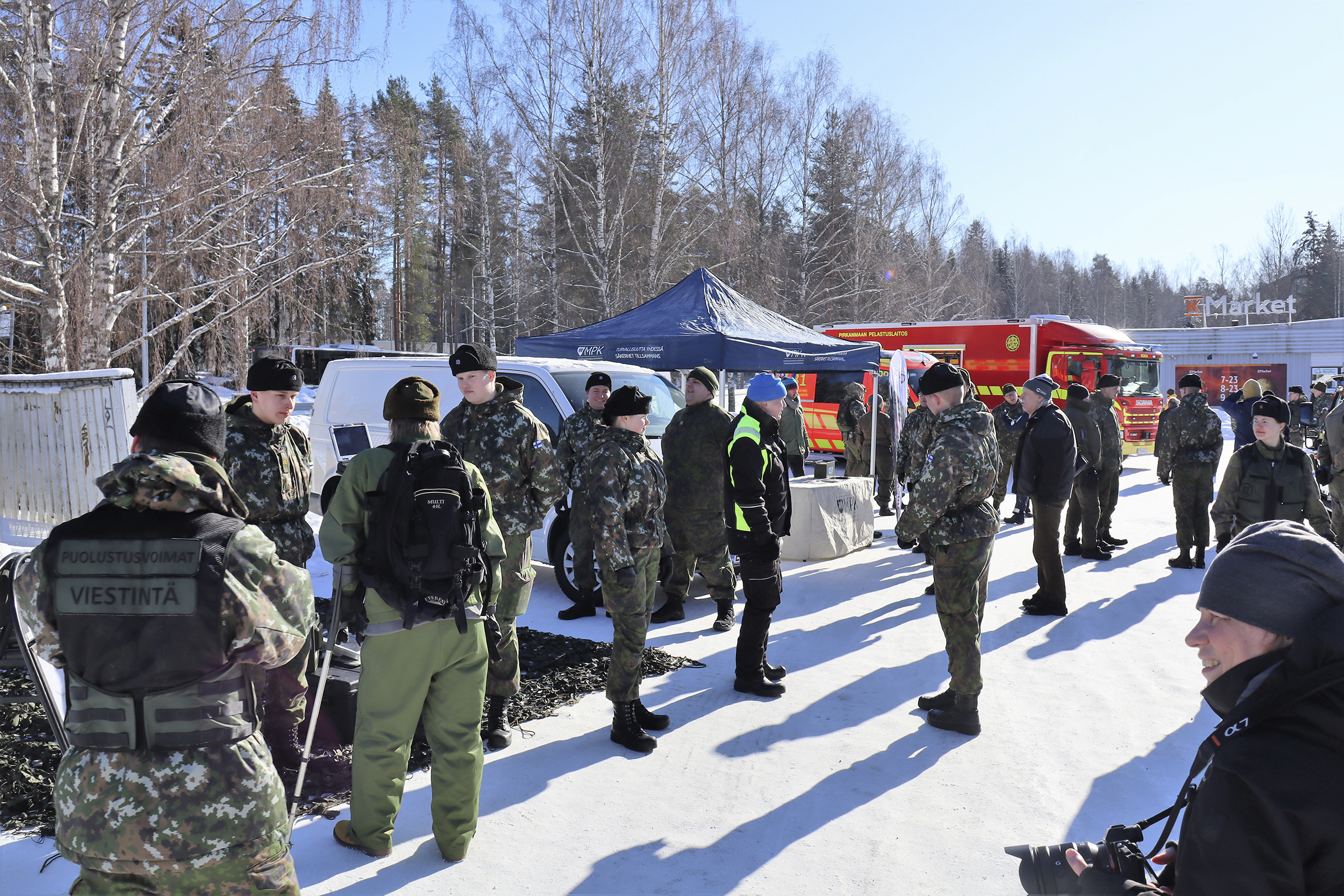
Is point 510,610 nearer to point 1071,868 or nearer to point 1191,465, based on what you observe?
point 1071,868

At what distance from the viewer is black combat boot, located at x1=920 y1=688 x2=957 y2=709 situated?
15.0ft

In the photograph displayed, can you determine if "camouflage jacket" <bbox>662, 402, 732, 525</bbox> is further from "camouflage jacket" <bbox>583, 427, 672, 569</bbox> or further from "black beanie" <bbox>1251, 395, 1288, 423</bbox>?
"black beanie" <bbox>1251, 395, 1288, 423</bbox>

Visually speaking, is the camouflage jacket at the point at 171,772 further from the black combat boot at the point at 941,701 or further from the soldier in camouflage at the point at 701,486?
the soldier in camouflage at the point at 701,486

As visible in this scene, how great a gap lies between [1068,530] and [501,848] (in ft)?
25.1

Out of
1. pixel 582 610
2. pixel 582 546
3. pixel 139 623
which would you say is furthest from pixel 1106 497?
pixel 139 623

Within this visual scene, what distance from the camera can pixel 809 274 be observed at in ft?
94.9

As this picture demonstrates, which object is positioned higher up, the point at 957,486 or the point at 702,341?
the point at 702,341

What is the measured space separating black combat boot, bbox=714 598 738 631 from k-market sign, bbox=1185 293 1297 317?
49.7 meters

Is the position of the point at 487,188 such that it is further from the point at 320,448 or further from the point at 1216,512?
the point at 1216,512

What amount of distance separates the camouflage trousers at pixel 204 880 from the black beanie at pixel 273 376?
2.57 m

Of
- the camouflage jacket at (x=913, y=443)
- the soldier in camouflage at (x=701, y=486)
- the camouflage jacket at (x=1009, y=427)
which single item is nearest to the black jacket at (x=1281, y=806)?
the soldier in camouflage at (x=701, y=486)

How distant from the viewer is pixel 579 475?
5.96 meters

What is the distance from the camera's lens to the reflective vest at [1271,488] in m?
5.77

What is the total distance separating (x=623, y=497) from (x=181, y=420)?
7.94 feet
